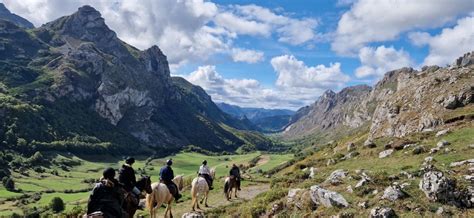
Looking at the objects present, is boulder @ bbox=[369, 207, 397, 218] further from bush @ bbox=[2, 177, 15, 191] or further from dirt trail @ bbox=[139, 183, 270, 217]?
bush @ bbox=[2, 177, 15, 191]

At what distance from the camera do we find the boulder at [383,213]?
65.4ft

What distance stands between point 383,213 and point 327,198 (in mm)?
4008

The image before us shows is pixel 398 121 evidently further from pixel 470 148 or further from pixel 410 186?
pixel 410 186

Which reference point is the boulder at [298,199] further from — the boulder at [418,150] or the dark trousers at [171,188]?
the boulder at [418,150]

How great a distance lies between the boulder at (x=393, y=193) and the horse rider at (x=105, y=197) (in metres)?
13.8

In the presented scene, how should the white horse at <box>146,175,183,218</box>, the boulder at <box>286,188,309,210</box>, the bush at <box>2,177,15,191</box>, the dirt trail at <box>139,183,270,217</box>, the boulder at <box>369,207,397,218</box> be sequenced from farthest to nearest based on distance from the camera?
the bush at <box>2,177,15,191</box> → the dirt trail at <box>139,183,270,217</box> → the white horse at <box>146,175,183,218</box> → the boulder at <box>286,188,309,210</box> → the boulder at <box>369,207,397,218</box>

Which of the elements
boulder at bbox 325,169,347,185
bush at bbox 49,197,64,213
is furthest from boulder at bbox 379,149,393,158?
bush at bbox 49,197,64,213

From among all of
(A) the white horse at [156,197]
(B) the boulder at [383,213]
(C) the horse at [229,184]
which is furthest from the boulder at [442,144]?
(A) the white horse at [156,197]

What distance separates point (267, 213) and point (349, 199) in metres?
5.81

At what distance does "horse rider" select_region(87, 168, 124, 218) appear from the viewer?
51.6 ft

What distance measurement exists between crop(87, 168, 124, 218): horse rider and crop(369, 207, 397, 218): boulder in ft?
39.7

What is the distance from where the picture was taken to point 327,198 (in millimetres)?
23484

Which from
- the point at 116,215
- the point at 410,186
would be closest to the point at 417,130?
the point at 410,186

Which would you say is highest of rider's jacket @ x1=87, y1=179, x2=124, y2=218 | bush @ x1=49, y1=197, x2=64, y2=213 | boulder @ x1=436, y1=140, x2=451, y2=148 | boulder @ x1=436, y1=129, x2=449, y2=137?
boulder @ x1=436, y1=129, x2=449, y2=137
